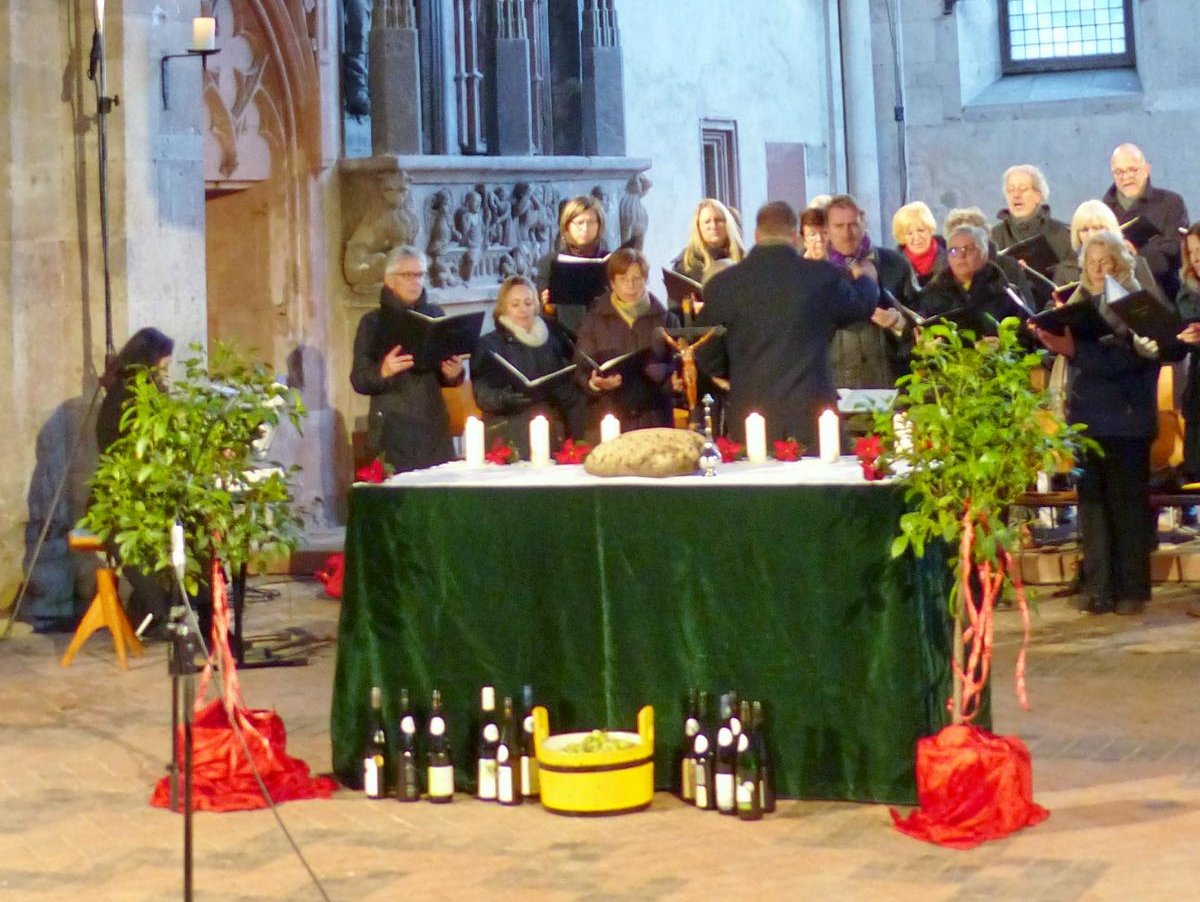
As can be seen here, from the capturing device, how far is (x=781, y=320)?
775cm

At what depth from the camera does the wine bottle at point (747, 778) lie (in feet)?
19.9

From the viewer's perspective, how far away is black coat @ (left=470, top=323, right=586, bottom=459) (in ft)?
29.0

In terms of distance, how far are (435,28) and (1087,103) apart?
747cm

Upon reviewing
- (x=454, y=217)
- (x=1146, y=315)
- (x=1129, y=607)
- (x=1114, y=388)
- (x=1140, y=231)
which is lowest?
(x=1129, y=607)

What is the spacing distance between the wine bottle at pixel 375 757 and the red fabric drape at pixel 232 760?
0.16m

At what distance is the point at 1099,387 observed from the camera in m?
8.98

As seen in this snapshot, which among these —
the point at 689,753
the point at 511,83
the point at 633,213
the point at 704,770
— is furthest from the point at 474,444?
the point at 633,213

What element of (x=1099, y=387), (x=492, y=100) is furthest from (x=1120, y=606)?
(x=492, y=100)

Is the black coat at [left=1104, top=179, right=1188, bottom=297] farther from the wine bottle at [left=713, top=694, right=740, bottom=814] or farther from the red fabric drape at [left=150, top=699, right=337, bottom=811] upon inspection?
the red fabric drape at [left=150, top=699, right=337, bottom=811]

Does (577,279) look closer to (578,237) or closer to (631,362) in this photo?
(578,237)

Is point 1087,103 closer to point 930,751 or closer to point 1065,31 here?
point 1065,31

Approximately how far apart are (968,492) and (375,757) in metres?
2.00

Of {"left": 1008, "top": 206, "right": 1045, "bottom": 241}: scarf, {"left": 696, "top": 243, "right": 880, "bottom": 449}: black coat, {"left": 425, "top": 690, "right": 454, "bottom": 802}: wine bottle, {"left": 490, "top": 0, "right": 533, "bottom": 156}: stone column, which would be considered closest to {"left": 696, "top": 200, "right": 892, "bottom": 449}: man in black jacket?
{"left": 696, "top": 243, "right": 880, "bottom": 449}: black coat

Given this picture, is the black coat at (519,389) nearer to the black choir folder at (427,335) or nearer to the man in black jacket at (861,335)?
the black choir folder at (427,335)
